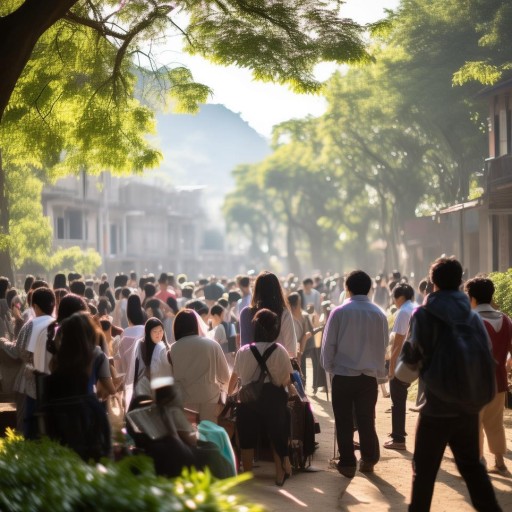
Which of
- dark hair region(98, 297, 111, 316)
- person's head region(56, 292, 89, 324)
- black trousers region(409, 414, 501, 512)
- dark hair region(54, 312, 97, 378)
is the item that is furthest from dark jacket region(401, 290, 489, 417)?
dark hair region(98, 297, 111, 316)

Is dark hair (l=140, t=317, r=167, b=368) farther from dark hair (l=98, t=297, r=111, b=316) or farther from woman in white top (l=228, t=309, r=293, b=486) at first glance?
dark hair (l=98, t=297, r=111, b=316)

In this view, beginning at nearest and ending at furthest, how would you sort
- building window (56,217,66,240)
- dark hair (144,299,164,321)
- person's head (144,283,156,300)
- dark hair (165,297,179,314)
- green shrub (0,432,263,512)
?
green shrub (0,432,263,512), dark hair (144,299,164,321), person's head (144,283,156,300), dark hair (165,297,179,314), building window (56,217,66,240)

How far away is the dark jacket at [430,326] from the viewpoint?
22.4ft

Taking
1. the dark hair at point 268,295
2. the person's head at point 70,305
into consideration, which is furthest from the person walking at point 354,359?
the person's head at point 70,305

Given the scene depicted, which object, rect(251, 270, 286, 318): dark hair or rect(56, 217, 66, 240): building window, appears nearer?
rect(251, 270, 286, 318): dark hair

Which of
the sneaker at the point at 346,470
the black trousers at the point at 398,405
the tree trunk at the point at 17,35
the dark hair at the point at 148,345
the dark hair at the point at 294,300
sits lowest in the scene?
the sneaker at the point at 346,470

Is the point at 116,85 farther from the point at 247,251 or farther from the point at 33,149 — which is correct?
the point at 247,251

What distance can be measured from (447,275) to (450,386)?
79 cm

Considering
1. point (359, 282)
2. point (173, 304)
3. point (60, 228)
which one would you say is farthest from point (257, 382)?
point (60, 228)

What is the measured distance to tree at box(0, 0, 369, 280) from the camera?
1305 centimetres

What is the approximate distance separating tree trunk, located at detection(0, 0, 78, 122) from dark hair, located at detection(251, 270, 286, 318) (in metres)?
2.78

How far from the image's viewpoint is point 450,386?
6680 mm

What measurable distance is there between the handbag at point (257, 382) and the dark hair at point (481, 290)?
1744 mm

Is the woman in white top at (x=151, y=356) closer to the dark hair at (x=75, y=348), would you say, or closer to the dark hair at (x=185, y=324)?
the dark hair at (x=185, y=324)
